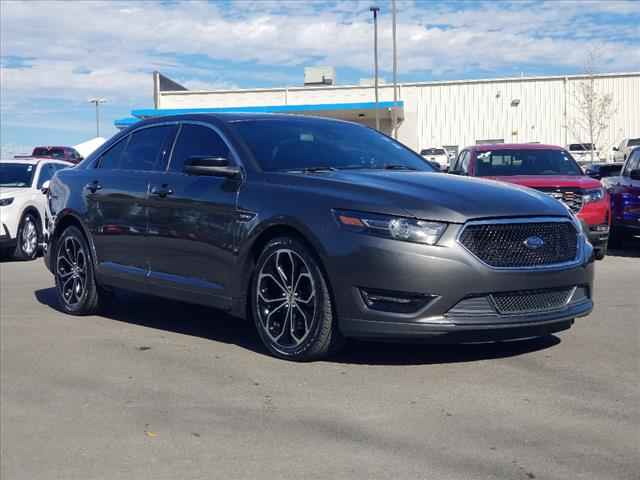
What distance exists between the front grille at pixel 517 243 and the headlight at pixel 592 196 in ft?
19.1

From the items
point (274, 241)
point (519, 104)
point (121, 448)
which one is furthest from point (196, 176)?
point (519, 104)

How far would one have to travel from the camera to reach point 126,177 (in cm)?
740

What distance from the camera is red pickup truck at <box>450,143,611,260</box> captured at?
11266 millimetres

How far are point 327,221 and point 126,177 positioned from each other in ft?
8.13

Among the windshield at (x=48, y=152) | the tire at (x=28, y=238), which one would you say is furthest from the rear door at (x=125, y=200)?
the windshield at (x=48, y=152)

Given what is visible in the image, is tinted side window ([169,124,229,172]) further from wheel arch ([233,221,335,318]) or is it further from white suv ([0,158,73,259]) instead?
white suv ([0,158,73,259])

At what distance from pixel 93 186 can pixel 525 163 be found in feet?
22.2

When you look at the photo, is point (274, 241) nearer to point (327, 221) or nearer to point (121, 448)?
point (327, 221)

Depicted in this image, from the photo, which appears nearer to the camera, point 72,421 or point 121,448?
point 121,448

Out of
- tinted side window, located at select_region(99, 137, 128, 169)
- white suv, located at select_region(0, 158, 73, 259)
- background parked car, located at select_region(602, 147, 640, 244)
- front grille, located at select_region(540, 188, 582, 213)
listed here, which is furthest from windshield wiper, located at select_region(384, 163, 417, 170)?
white suv, located at select_region(0, 158, 73, 259)

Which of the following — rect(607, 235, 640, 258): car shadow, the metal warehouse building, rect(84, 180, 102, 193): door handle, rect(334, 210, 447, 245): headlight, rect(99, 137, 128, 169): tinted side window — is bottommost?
rect(607, 235, 640, 258): car shadow

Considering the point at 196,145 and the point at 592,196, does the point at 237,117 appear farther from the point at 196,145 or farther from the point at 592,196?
the point at 592,196

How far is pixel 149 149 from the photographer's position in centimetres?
737

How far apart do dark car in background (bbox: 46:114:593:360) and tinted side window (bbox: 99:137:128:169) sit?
20 centimetres
